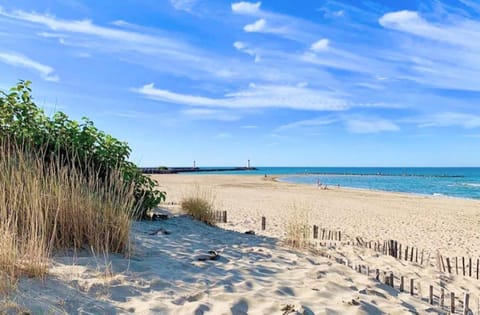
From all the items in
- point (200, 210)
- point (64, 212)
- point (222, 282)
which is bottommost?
point (222, 282)

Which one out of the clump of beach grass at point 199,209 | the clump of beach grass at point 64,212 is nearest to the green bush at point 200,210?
the clump of beach grass at point 199,209

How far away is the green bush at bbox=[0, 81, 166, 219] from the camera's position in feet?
20.3

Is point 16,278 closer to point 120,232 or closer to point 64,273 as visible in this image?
Result: point 64,273

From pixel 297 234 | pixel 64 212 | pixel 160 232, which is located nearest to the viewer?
pixel 64 212

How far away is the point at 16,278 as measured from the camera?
2.94 m

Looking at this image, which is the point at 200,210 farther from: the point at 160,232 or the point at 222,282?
the point at 222,282

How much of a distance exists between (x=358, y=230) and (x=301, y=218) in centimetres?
541

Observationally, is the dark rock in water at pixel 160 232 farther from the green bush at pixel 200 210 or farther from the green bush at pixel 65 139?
the green bush at pixel 200 210

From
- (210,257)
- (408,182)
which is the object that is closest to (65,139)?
(210,257)

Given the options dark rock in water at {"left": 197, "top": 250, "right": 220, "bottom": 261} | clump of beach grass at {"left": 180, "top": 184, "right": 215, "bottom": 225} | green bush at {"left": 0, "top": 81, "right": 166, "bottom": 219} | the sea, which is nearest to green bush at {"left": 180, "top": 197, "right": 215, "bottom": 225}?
clump of beach grass at {"left": 180, "top": 184, "right": 215, "bottom": 225}

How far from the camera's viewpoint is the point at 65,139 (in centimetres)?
661

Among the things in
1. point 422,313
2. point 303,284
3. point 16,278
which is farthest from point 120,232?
point 422,313

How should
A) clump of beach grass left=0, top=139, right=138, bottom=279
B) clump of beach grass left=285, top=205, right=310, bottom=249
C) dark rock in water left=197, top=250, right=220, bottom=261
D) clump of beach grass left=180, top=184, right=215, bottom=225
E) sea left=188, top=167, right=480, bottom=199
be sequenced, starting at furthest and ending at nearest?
sea left=188, top=167, right=480, bottom=199 < clump of beach grass left=180, top=184, right=215, bottom=225 < clump of beach grass left=285, top=205, right=310, bottom=249 < dark rock in water left=197, top=250, right=220, bottom=261 < clump of beach grass left=0, top=139, right=138, bottom=279

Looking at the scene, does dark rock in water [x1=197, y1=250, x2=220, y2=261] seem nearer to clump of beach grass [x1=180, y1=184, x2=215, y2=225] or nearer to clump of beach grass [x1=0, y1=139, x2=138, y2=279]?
clump of beach grass [x1=0, y1=139, x2=138, y2=279]
